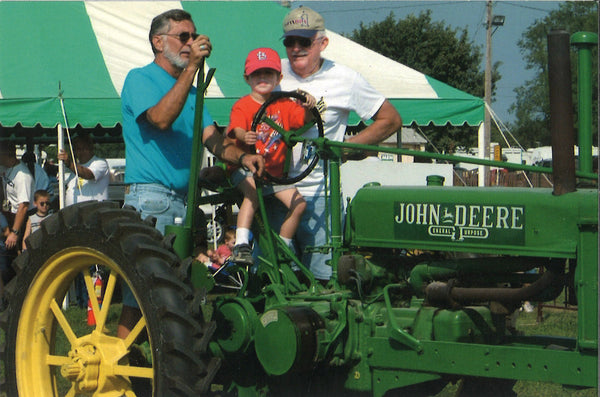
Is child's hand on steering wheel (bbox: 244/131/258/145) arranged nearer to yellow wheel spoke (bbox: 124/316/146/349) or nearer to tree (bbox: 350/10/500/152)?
yellow wheel spoke (bbox: 124/316/146/349)

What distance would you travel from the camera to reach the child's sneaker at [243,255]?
383cm

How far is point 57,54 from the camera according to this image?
8875mm

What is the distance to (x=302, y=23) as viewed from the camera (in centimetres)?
430

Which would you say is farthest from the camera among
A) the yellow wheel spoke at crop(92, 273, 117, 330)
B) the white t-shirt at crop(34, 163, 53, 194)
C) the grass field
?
the white t-shirt at crop(34, 163, 53, 194)

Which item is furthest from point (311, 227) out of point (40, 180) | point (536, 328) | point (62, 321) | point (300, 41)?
point (40, 180)

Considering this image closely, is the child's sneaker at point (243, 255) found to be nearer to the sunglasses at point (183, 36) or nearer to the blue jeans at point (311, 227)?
the blue jeans at point (311, 227)

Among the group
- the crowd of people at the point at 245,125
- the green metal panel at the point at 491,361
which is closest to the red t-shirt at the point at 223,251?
the crowd of people at the point at 245,125

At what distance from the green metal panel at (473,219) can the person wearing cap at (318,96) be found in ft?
1.36

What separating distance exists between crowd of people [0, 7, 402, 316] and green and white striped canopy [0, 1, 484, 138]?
14.9ft

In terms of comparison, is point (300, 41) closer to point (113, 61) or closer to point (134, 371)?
point (134, 371)

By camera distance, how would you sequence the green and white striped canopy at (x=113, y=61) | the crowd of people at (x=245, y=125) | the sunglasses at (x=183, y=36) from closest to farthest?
the crowd of people at (x=245, y=125) < the sunglasses at (x=183, y=36) < the green and white striped canopy at (x=113, y=61)

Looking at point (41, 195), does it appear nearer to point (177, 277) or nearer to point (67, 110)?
point (67, 110)

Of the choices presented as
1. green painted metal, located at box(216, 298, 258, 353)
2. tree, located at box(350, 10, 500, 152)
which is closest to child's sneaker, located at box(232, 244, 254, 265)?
green painted metal, located at box(216, 298, 258, 353)

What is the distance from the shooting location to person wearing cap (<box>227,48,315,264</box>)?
13.0 ft
